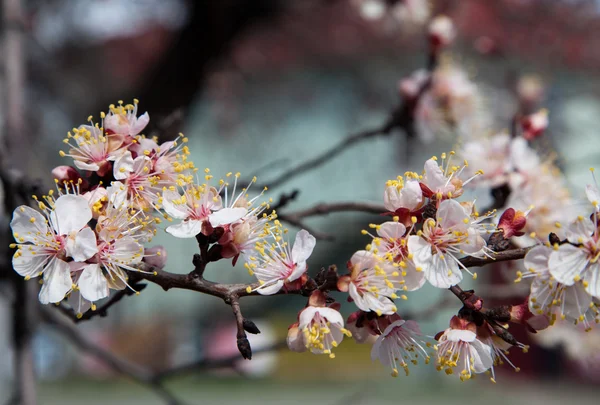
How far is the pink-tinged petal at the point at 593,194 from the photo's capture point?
870 mm

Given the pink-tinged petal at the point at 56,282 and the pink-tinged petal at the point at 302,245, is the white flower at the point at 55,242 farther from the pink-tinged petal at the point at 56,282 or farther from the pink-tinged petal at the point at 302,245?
the pink-tinged petal at the point at 302,245

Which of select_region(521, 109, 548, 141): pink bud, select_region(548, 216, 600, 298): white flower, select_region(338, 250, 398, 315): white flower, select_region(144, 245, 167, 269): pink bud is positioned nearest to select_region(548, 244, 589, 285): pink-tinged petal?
select_region(548, 216, 600, 298): white flower

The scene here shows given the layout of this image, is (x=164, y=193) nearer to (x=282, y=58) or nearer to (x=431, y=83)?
(x=431, y=83)

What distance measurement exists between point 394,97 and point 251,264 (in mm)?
5322

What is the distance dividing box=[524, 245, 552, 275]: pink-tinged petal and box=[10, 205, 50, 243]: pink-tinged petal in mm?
712

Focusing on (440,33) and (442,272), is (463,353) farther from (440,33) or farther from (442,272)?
(440,33)

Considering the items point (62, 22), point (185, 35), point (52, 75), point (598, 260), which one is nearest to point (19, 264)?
point (598, 260)

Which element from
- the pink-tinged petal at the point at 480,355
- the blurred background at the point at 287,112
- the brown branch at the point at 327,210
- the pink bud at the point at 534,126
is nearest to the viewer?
the pink-tinged petal at the point at 480,355

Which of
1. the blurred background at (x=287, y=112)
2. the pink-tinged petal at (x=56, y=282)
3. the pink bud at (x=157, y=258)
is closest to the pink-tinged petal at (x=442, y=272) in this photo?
the pink bud at (x=157, y=258)

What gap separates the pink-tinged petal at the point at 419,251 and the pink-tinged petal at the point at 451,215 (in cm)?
5

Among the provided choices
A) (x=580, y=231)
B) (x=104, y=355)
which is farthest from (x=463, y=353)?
(x=104, y=355)

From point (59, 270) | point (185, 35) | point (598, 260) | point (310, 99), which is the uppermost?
point (185, 35)

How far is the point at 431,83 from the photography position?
189cm

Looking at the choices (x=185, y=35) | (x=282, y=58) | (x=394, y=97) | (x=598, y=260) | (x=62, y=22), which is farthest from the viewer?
(x=282, y=58)
